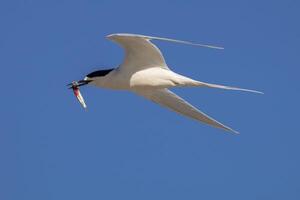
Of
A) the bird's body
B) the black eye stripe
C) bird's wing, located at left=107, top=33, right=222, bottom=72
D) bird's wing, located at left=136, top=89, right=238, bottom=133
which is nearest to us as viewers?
bird's wing, located at left=107, top=33, right=222, bottom=72

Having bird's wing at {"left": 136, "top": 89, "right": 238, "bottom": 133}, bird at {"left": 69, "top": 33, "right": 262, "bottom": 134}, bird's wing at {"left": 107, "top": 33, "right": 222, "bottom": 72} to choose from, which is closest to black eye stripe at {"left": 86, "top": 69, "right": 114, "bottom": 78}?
bird at {"left": 69, "top": 33, "right": 262, "bottom": 134}

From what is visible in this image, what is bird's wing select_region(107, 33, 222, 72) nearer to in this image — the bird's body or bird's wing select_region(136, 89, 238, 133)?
the bird's body

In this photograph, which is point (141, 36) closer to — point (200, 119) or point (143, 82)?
point (143, 82)

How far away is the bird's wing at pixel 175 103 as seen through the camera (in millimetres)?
22611

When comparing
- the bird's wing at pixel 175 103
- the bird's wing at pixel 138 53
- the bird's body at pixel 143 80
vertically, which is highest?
the bird's wing at pixel 138 53

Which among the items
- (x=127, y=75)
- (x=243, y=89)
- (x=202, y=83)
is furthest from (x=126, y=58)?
(x=243, y=89)

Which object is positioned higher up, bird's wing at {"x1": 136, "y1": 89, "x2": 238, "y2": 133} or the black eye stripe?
the black eye stripe

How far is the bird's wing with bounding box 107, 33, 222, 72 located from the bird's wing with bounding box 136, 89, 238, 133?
1.72 meters

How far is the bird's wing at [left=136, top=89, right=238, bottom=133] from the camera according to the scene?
22.6 metres

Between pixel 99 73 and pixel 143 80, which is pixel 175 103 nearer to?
pixel 143 80

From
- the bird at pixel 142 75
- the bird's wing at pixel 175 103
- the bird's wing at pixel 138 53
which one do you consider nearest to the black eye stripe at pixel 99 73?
the bird at pixel 142 75

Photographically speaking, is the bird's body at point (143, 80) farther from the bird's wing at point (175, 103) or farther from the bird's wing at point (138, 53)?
the bird's wing at point (175, 103)

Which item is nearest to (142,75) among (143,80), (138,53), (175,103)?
(143,80)

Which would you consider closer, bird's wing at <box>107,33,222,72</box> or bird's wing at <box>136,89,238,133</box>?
bird's wing at <box>107,33,222,72</box>
